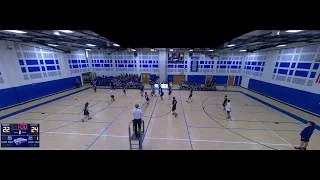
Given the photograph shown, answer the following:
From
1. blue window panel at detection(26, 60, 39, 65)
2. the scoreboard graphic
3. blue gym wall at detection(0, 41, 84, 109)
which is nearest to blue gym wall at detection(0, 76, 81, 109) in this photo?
blue gym wall at detection(0, 41, 84, 109)

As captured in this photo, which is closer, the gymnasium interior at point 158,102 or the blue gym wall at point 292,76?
the gymnasium interior at point 158,102

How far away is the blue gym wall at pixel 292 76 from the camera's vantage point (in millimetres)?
12578

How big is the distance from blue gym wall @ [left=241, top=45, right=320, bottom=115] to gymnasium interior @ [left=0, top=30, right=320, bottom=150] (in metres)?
0.09

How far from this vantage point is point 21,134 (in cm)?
464

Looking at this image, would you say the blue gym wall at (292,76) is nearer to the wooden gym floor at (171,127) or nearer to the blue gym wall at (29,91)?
the wooden gym floor at (171,127)

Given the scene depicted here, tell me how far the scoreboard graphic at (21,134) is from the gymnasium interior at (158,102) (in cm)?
3

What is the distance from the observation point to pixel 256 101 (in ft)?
54.6

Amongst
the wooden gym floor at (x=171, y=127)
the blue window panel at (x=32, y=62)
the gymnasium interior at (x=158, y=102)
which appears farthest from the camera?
the blue window panel at (x=32, y=62)

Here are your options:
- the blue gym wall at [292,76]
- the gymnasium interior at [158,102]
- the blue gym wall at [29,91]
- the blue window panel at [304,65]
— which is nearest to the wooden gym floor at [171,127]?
the gymnasium interior at [158,102]

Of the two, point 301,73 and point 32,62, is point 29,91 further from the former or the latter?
point 301,73

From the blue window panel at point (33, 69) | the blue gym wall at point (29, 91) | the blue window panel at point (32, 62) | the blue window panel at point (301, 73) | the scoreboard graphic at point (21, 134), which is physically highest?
the blue window panel at point (32, 62)

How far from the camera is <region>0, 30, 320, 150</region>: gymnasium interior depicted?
24.4 ft

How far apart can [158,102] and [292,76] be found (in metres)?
14.0
